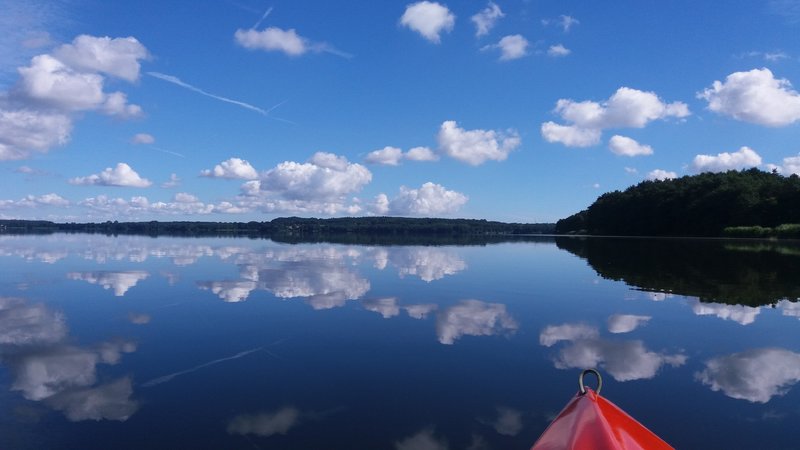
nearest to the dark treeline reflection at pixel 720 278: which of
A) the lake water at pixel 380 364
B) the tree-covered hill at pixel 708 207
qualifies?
the lake water at pixel 380 364

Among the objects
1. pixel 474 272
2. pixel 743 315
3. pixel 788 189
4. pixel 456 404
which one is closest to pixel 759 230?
pixel 788 189

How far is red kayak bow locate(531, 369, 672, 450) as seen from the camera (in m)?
4.89

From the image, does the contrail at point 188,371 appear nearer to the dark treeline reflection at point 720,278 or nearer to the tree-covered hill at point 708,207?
the dark treeline reflection at point 720,278

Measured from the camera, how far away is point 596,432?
197 inches

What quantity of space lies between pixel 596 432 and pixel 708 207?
281 feet

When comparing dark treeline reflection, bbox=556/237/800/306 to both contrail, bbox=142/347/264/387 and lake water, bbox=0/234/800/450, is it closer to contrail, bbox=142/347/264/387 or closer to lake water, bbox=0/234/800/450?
lake water, bbox=0/234/800/450

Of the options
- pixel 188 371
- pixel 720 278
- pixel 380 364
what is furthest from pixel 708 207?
pixel 188 371

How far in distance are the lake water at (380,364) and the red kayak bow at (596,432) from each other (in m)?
0.71

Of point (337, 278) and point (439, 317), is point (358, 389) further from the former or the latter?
point (337, 278)

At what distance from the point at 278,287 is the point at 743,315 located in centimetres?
1419

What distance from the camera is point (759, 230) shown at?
215 ft

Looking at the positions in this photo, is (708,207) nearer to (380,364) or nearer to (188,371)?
(380,364)

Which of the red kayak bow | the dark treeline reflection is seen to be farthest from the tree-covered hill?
the red kayak bow

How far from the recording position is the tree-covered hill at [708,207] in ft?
226
